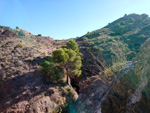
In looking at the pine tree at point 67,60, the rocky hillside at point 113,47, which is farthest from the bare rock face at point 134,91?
the pine tree at point 67,60

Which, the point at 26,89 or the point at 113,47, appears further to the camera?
the point at 113,47

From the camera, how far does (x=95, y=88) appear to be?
14.1ft

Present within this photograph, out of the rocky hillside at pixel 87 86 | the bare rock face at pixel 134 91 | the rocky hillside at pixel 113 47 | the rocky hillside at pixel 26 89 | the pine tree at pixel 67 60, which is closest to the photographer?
the bare rock face at pixel 134 91

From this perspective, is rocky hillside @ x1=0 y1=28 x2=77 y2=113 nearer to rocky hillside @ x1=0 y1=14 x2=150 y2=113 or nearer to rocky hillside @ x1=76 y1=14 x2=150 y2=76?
rocky hillside @ x1=0 y1=14 x2=150 y2=113

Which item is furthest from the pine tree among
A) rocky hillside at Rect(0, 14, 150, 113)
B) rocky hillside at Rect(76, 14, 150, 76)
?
rocky hillside at Rect(0, 14, 150, 113)

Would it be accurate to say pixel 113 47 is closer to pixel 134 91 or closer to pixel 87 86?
pixel 87 86

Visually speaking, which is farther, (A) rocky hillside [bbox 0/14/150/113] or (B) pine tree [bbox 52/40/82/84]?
(B) pine tree [bbox 52/40/82/84]

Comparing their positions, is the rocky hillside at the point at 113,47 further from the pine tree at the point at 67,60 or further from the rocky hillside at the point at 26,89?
the rocky hillside at the point at 26,89

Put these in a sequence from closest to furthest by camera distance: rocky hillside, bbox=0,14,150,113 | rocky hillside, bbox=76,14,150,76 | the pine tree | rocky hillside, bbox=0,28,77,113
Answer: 1. rocky hillside, bbox=0,14,150,113
2. rocky hillside, bbox=76,14,150,76
3. rocky hillside, bbox=0,28,77,113
4. the pine tree

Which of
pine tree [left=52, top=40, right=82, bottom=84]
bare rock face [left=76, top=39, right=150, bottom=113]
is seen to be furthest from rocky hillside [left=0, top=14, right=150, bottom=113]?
pine tree [left=52, top=40, right=82, bottom=84]

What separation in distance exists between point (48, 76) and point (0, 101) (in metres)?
5.19

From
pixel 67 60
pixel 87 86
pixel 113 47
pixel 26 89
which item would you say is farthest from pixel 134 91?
pixel 67 60

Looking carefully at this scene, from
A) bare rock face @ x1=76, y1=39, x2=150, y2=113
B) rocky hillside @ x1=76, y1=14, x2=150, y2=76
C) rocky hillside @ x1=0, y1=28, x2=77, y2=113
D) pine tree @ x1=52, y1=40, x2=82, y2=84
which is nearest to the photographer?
bare rock face @ x1=76, y1=39, x2=150, y2=113

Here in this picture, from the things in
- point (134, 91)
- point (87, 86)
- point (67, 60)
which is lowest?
point (87, 86)
